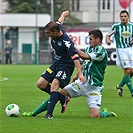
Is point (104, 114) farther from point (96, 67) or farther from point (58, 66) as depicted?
point (58, 66)

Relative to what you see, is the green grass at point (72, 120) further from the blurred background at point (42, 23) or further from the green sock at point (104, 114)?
the blurred background at point (42, 23)

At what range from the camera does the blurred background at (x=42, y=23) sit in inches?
1468

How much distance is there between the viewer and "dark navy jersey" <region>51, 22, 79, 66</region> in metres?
9.80

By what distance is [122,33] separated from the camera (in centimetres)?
1480

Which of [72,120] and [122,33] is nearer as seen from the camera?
[72,120]

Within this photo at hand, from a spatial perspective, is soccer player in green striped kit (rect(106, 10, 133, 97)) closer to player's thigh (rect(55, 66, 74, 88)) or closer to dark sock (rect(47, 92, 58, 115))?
player's thigh (rect(55, 66, 74, 88))

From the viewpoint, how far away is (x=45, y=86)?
10.4m

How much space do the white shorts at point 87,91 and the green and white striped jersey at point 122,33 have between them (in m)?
4.67

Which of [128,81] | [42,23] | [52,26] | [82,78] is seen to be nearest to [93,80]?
[82,78]

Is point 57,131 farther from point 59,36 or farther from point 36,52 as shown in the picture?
point 36,52

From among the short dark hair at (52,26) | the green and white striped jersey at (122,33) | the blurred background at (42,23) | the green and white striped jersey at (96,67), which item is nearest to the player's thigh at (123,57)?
the green and white striped jersey at (122,33)

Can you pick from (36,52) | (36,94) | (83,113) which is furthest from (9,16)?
(83,113)

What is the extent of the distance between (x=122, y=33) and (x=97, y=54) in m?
4.95

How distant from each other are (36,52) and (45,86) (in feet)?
95.5
